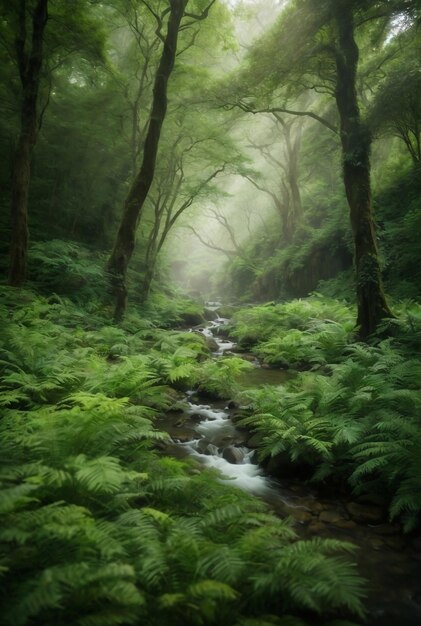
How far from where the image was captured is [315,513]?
418 cm

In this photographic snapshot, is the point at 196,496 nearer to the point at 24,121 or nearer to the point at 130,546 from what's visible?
the point at 130,546

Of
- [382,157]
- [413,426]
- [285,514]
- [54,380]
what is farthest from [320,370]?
[382,157]

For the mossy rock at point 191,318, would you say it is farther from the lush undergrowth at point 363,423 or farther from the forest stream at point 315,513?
the forest stream at point 315,513

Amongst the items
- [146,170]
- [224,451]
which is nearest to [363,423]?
[224,451]

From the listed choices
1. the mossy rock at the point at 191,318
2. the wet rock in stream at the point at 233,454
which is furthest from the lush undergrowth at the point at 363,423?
the mossy rock at the point at 191,318

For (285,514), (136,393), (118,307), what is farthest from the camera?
(118,307)

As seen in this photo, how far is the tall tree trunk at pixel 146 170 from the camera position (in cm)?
1081

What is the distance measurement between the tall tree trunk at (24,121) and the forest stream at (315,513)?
6.58 m

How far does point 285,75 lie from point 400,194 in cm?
842

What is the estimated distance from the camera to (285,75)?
10.7 metres

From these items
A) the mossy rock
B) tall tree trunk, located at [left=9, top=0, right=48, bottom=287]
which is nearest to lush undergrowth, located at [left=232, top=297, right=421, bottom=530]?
tall tree trunk, located at [left=9, top=0, right=48, bottom=287]

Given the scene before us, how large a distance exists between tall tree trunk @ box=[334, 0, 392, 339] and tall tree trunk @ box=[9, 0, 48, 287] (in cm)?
770

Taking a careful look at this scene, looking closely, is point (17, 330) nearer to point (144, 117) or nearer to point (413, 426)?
point (413, 426)

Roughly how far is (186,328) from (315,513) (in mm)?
13479
